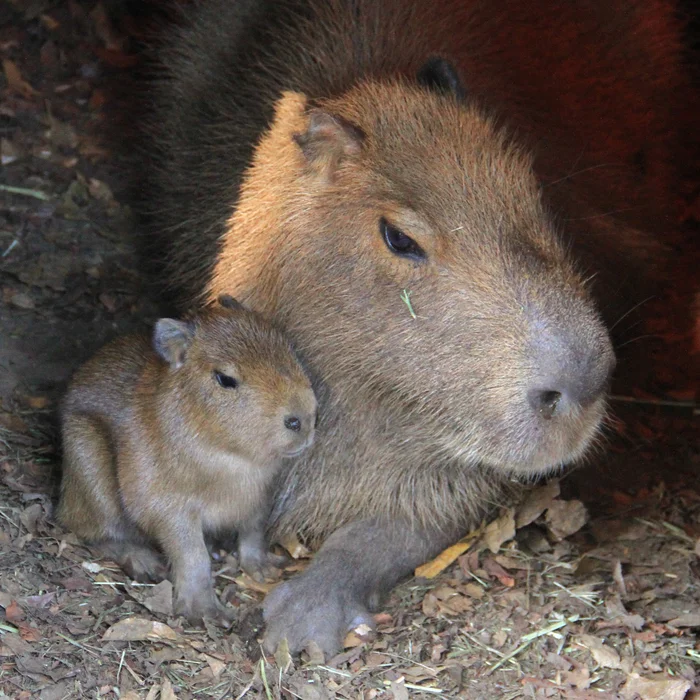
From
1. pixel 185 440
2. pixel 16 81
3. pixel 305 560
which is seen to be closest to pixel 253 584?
pixel 305 560

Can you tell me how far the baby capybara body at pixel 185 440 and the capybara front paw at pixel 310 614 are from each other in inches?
8.9

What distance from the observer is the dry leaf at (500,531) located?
4.66 m

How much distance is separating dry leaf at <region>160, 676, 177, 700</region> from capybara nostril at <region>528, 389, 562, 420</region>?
1.60 metres

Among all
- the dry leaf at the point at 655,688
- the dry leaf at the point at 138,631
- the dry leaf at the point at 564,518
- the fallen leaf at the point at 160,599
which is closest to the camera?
the dry leaf at the point at 655,688

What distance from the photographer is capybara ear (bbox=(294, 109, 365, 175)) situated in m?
4.09

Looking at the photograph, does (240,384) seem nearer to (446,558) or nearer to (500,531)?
(446,558)

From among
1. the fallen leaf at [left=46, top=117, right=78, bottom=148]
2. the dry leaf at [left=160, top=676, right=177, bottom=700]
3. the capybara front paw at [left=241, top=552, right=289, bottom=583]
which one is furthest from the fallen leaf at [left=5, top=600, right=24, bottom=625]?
the fallen leaf at [left=46, top=117, right=78, bottom=148]

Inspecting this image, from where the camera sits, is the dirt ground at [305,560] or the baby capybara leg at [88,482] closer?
the dirt ground at [305,560]

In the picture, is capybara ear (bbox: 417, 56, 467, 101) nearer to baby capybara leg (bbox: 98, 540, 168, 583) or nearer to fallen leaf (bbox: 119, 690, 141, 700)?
baby capybara leg (bbox: 98, 540, 168, 583)

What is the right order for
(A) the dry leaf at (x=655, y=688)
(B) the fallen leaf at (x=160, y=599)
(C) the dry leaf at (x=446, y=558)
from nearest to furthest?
(A) the dry leaf at (x=655, y=688) → (B) the fallen leaf at (x=160, y=599) → (C) the dry leaf at (x=446, y=558)

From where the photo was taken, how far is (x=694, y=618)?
412cm

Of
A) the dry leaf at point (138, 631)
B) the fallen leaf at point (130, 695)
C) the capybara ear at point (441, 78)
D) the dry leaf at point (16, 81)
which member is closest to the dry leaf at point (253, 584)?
the dry leaf at point (138, 631)

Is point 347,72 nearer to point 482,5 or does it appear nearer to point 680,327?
point 482,5

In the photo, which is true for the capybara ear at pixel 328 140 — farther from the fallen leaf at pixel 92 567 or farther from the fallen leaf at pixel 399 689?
the fallen leaf at pixel 399 689
